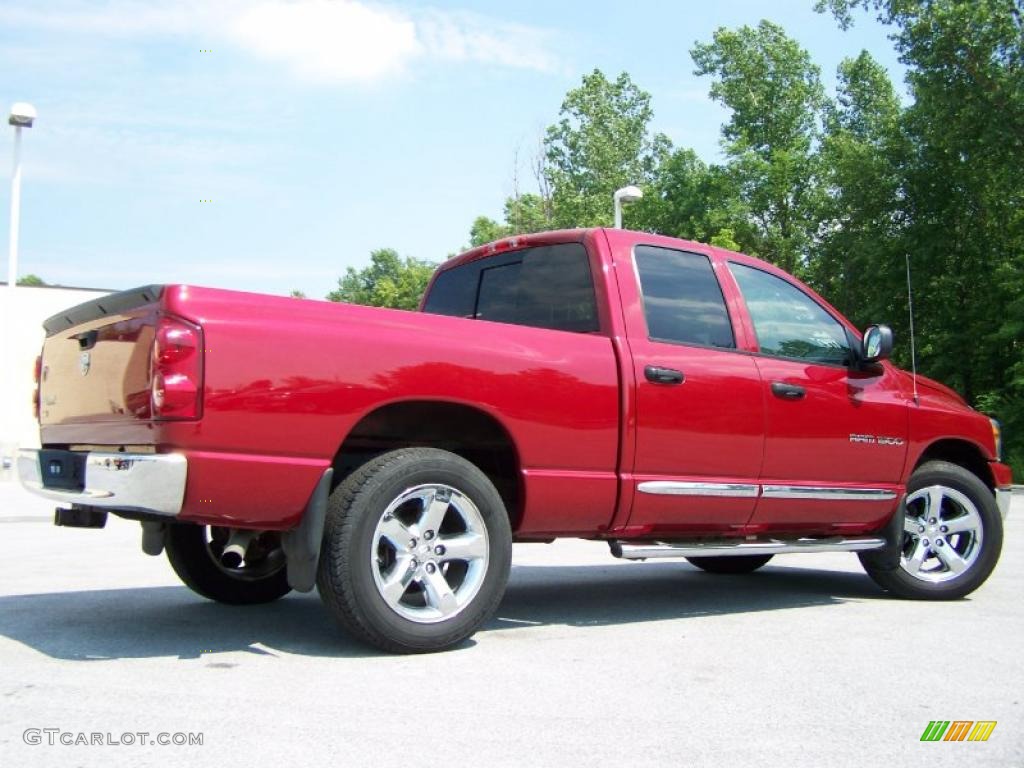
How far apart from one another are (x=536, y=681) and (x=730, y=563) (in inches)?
153

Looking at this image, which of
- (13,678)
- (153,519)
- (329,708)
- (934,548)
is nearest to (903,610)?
(934,548)

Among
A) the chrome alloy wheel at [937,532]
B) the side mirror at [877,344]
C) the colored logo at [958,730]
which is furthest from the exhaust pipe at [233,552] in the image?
the chrome alloy wheel at [937,532]

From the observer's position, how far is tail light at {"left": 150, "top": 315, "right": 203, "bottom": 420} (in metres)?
3.87

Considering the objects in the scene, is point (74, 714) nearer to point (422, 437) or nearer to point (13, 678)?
point (13, 678)

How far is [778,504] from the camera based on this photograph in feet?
18.7

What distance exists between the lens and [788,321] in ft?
19.7

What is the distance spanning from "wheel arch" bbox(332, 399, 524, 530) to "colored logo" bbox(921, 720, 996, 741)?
1963mm

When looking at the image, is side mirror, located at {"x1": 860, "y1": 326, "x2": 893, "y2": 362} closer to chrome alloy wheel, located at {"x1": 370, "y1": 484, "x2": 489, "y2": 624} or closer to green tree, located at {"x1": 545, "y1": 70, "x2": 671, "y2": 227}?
chrome alloy wheel, located at {"x1": 370, "y1": 484, "x2": 489, "y2": 624}

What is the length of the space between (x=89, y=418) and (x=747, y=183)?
4115cm

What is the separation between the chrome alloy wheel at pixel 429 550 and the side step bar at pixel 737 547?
29.9 inches

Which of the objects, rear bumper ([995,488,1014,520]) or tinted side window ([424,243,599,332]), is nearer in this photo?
tinted side window ([424,243,599,332])

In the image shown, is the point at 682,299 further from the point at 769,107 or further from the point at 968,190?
the point at 769,107
